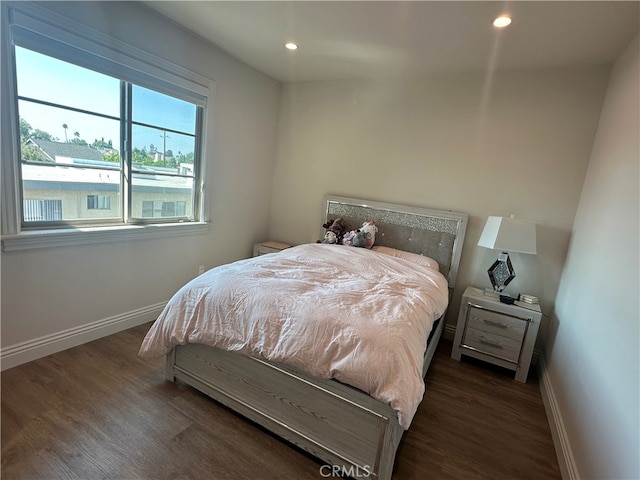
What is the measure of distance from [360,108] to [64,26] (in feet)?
8.41

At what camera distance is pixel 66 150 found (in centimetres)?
222

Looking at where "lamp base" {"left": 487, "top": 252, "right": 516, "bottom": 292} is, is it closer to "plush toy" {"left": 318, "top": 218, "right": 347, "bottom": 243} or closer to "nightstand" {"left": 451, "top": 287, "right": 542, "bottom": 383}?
"nightstand" {"left": 451, "top": 287, "right": 542, "bottom": 383}

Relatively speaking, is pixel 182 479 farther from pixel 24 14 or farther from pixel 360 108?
pixel 360 108

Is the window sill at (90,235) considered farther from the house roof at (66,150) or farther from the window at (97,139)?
the house roof at (66,150)

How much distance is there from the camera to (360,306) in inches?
70.7

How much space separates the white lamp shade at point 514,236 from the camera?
2.54 m

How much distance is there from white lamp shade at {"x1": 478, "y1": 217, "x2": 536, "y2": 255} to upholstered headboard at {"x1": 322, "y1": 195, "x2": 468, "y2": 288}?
45 cm

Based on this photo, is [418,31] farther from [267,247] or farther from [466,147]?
[267,247]

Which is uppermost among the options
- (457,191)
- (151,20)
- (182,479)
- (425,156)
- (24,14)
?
(151,20)

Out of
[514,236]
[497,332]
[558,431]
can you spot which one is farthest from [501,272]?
[558,431]

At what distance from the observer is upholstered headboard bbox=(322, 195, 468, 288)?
3.10 m

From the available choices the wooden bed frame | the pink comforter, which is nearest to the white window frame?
the pink comforter

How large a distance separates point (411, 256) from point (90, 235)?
2.72m

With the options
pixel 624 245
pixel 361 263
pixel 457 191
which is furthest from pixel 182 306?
pixel 457 191
